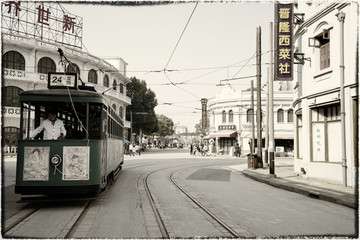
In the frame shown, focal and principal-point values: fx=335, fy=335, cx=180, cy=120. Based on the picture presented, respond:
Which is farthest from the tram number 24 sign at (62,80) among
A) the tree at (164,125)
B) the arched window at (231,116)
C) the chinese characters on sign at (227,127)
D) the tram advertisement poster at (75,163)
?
the tree at (164,125)

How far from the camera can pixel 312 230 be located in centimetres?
605

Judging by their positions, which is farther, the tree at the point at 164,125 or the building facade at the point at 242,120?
the tree at the point at 164,125

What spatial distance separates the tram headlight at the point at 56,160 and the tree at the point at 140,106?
163ft

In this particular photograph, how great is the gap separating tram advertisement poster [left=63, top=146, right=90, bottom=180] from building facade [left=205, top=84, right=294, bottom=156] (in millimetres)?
35580

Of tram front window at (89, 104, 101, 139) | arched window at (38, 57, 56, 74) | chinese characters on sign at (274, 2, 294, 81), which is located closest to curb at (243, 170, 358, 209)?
chinese characters on sign at (274, 2, 294, 81)

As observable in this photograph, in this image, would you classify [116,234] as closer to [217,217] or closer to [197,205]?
→ [217,217]

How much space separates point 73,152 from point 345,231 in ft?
19.1

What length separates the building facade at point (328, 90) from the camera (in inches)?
447

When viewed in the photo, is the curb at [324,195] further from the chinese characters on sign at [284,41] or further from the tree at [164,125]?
the tree at [164,125]

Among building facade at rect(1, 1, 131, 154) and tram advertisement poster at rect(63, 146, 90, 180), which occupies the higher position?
building facade at rect(1, 1, 131, 154)

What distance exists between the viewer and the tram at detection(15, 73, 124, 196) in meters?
7.48

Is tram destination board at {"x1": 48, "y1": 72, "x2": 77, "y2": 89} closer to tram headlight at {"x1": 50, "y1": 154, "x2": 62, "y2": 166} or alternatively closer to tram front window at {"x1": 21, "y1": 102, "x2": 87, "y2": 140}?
tram front window at {"x1": 21, "y1": 102, "x2": 87, "y2": 140}

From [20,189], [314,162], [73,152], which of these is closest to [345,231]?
[73,152]

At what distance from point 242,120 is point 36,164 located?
3945 cm
